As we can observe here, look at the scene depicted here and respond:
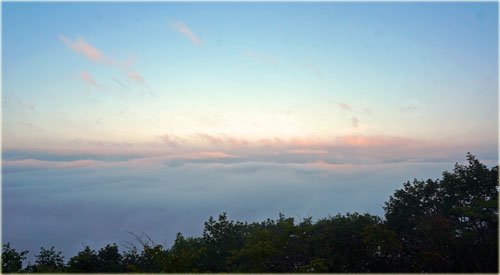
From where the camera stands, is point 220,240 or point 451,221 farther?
point 220,240

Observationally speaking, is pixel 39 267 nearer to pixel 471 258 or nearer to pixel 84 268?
pixel 84 268

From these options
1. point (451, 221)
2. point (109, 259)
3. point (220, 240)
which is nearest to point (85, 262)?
point (109, 259)

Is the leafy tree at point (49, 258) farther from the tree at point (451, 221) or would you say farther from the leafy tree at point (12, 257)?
the tree at point (451, 221)

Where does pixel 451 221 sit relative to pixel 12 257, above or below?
above

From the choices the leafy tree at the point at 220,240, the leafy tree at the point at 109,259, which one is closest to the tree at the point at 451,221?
the leafy tree at the point at 220,240

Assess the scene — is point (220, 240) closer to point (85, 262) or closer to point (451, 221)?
point (85, 262)

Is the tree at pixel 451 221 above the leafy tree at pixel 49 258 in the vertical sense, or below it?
above

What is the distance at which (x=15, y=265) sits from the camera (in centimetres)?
1878

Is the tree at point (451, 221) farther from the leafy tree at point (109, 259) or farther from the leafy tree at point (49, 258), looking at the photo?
the leafy tree at point (49, 258)

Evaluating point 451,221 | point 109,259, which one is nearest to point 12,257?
point 109,259

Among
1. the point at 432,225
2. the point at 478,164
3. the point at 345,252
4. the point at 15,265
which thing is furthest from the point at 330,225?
the point at 15,265

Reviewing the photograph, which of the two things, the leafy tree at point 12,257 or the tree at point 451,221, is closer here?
the tree at point 451,221

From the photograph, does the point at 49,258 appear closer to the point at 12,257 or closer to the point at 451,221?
the point at 12,257

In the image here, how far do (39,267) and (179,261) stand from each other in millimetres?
10716
